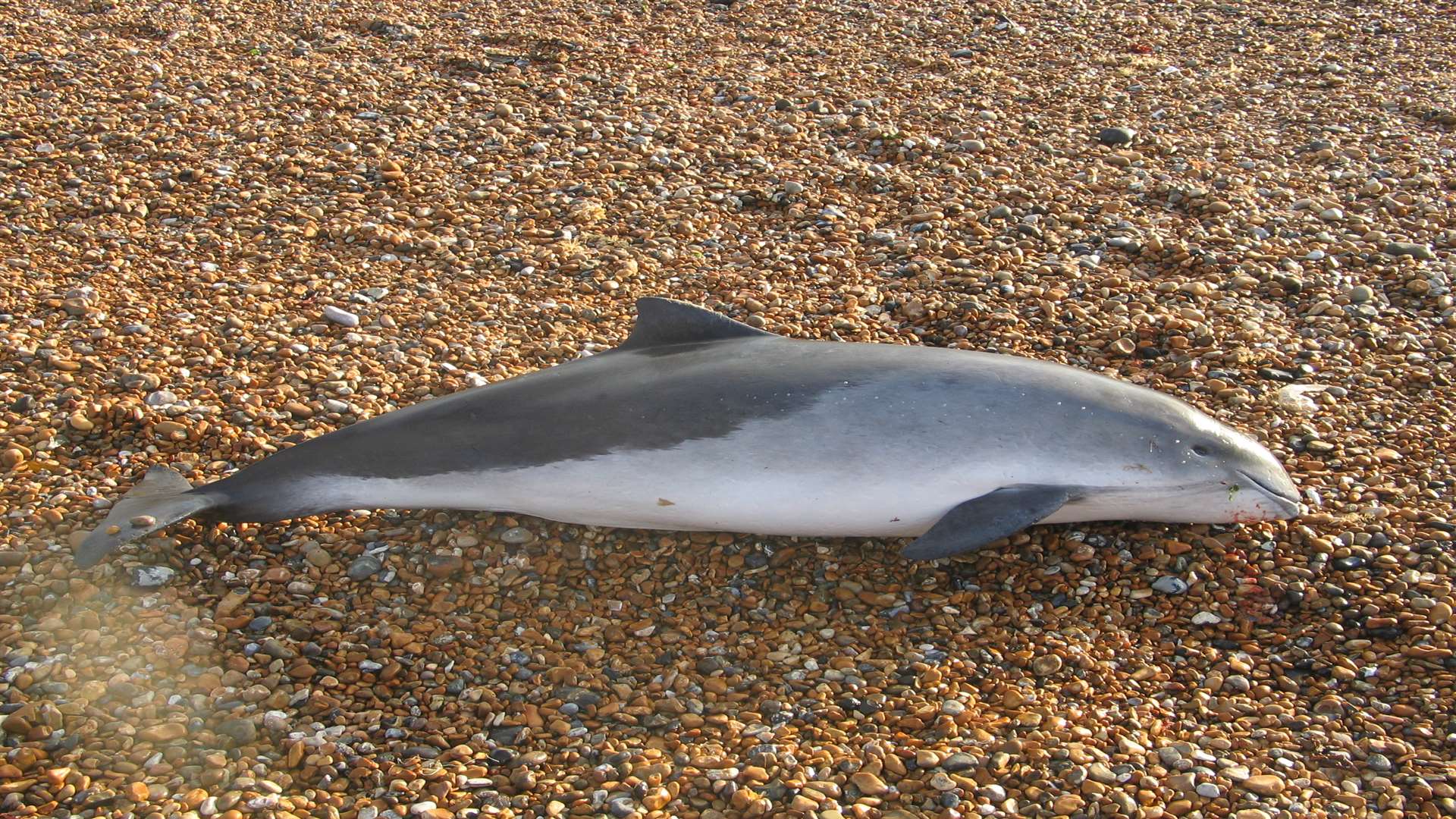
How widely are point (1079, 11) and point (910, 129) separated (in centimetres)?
418

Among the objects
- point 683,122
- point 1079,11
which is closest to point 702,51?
point 683,122

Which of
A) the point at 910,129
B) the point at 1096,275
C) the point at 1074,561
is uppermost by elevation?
the point at 910,129

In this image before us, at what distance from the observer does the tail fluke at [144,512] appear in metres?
5.04

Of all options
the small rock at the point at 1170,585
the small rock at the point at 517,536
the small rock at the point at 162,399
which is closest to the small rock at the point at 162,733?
the small rock at the point at 517,536

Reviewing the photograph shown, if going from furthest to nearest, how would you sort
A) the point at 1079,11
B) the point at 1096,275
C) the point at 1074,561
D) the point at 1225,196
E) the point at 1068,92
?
the point at 1079,11 < the point at 1068,92 < the point at 1225,196 < the point at 1096,275 < the point at 1074,561

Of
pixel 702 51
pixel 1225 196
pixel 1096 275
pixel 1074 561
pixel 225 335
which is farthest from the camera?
pixel 702 51

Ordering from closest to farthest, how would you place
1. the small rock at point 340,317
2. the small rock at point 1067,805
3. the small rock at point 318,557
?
the small rock at point 1067,805
the small rock at point 318,557
the small rock at point 340,317

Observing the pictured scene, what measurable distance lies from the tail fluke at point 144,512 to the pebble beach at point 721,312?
0.36ft

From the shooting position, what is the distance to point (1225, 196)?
869 centimetres

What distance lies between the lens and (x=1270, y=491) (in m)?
5.46

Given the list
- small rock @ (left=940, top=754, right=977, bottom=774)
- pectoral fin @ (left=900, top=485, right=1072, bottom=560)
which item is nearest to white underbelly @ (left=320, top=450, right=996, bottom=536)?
pectoral fin @ (left=900, top=485, right=1072, bottom=560)

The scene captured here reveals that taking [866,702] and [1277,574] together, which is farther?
[1277,574]

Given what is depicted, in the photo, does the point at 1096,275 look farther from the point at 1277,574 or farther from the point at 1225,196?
the point at 1277,574

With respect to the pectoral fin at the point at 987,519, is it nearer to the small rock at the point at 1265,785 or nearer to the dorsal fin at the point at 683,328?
the small rock at the point at 1265,785
